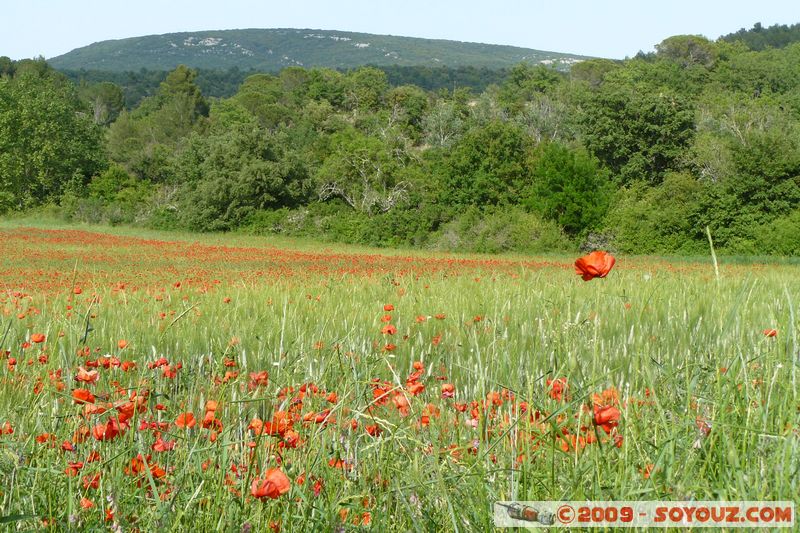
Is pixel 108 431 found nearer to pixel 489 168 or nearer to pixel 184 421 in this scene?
pixel 184 421

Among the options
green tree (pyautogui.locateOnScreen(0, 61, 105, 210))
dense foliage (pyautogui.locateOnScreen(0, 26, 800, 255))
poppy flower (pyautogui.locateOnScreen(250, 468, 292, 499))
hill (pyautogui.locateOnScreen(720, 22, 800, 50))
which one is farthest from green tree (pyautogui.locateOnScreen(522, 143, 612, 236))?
hill (pyautogui.locateOnScreen(720, 22, 800, 50))

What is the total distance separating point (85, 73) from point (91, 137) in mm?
93647

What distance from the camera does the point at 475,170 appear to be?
30484mm

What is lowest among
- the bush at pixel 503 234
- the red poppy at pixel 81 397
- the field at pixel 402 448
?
the bush at pixel 503 234

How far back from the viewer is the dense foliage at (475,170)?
87.3 ft

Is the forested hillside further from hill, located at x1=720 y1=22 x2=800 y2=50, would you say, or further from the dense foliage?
the dense foliage

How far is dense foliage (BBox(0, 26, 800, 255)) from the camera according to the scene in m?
26.6

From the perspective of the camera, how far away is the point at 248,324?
5062 mm

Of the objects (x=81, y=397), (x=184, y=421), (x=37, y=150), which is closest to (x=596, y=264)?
(x=184, y=421)

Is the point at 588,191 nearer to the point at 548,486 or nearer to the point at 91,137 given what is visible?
the point at 548,486

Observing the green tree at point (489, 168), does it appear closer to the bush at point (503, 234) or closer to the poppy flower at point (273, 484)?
the bush at point (503, 234)

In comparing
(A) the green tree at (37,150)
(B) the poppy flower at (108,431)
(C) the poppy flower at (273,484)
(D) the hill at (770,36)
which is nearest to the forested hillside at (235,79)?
(D) the hill at (770,36)

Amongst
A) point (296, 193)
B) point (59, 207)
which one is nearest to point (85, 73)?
point (59, 207)

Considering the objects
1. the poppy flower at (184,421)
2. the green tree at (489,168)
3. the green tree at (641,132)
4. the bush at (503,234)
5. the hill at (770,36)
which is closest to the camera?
the poppy flower at (184,421)
